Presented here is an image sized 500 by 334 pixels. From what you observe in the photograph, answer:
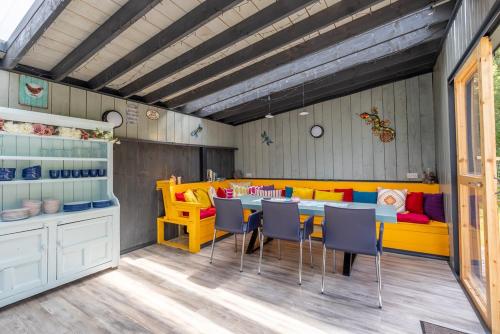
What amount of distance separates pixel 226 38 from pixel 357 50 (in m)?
1.74

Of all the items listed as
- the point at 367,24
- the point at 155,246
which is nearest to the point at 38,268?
the point at 155,246

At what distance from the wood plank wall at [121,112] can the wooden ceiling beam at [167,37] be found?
31 centimetres

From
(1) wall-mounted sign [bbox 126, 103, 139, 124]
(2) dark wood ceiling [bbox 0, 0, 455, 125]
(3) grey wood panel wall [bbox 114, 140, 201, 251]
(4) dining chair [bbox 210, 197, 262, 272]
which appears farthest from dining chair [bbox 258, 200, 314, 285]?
(1) wall-mounted sign [bbox 126, 103, 139, 124]

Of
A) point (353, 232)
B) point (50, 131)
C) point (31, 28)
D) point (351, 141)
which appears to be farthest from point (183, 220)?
point (351, 141)

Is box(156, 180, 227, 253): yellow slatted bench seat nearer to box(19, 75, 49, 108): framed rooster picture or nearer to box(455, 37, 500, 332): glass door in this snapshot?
box(19, 75, 49, 108): framed rooster picture

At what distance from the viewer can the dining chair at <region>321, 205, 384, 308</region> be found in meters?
2.36

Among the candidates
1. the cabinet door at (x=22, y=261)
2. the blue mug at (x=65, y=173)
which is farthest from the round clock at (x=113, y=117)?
the cabinet door at (x=22, y=261)

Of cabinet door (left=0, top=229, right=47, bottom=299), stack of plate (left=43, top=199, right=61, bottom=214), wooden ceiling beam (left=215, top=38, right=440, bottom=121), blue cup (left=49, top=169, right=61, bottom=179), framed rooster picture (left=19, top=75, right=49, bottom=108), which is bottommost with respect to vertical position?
cabinet door (left=0, top=229, right=47, bottom=299)

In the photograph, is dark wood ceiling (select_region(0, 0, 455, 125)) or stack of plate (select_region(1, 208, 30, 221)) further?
stack of plate (select_region(1, 208, 30, 221))

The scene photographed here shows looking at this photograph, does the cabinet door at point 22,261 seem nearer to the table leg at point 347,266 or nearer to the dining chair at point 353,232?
the dining chair at point 353,232

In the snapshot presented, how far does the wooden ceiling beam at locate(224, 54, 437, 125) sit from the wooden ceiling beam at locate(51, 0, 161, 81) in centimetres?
343

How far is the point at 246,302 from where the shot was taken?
2.36 metres

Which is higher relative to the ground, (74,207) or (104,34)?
(104,34)

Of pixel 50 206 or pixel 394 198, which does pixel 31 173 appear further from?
pixel 394 198
